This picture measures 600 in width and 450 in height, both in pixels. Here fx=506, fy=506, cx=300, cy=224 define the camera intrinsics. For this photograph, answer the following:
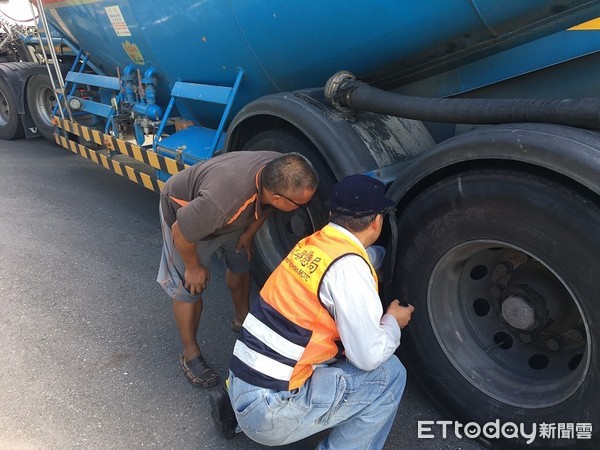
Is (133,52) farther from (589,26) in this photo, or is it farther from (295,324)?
(589,26)

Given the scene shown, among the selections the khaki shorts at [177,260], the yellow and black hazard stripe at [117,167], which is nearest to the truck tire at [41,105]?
the yellow and black hazard stripe at [117,167]

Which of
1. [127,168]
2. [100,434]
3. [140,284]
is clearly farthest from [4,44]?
[100,434]

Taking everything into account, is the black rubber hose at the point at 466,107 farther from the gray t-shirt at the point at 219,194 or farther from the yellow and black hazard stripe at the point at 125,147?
the yellow and black hazard stripe at the point at 125,147

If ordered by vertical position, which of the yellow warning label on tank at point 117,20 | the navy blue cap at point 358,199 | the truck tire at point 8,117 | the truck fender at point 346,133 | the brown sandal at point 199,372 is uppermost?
the yellow warning label on tank at point 117,20

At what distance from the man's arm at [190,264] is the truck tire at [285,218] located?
2.07 feet

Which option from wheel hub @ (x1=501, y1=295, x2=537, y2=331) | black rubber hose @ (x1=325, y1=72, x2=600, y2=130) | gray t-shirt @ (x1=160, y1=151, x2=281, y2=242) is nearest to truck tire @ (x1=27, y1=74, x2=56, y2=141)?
gray t-shirt @ (x1=160, y1=151, x2=281, y2=242)

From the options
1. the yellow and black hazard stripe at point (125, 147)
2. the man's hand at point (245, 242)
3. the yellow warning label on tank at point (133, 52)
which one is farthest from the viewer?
the yellow warning label on tank at point (133, 52)

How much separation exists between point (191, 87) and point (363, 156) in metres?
1.79

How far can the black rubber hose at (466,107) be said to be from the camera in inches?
68.8

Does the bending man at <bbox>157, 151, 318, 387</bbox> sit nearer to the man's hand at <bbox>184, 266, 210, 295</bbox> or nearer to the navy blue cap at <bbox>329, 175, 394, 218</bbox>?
the man's hand at <bbox>184, 266, 210, 295</bbox>

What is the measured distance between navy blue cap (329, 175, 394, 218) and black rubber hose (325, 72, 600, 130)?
1.67ft

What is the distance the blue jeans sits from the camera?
1771 millimetres

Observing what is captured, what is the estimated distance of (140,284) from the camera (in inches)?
140

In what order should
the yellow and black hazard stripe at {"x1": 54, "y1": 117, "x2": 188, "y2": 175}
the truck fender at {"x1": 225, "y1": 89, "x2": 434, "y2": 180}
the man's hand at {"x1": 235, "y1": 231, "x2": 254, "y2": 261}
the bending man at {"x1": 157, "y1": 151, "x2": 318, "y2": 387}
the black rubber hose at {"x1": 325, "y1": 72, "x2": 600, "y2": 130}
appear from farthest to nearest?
the yellow and black hazard stripe at {"x1": 54, "y1": 117, "x2": 188, "y2": 175} → the man's hand at {"x1": 235, "y1": 231, "x2": 254, "y2": 261} → the truck fender at {"x1": 225, "y1": 89, "x2": 434, "y2": 180} → the bending man at {"x1": 157, "y1": 151, "x2": 318, "y2": 387} → the black rubber hose at {"x1": 325, "y1": 72, "x2": 600, "y2": 130}
